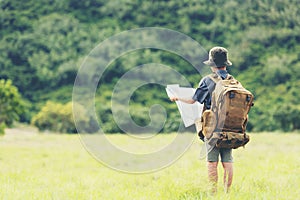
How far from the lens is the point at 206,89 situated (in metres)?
4.93

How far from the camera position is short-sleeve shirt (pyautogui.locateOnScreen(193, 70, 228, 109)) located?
4.90 meters

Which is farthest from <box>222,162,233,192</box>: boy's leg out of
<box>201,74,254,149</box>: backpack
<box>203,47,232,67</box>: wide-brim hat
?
<box>203,47,232,67</box>: wide-brim hat

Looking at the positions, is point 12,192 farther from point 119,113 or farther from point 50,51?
point 50,51

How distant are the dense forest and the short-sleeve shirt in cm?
2718

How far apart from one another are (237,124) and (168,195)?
954 mm

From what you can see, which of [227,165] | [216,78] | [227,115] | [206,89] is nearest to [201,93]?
[206,89]

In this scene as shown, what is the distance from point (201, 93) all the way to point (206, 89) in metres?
0.06

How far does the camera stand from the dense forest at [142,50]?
38.0 metres

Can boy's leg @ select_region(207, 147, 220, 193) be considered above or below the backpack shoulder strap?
below

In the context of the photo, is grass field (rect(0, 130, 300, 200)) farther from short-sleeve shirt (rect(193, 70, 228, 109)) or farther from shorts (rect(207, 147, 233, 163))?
short-sleeve shirt (rect(193, 70, 228, 109))

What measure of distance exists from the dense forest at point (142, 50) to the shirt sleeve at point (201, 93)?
27186mm

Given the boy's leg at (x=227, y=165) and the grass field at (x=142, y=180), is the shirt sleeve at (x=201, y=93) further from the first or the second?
the grass field at (x=142, y=180)

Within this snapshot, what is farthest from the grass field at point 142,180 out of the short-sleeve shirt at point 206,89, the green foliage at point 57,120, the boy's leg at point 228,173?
the green foliage at point 57,120

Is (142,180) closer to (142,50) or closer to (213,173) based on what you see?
(213,173)
